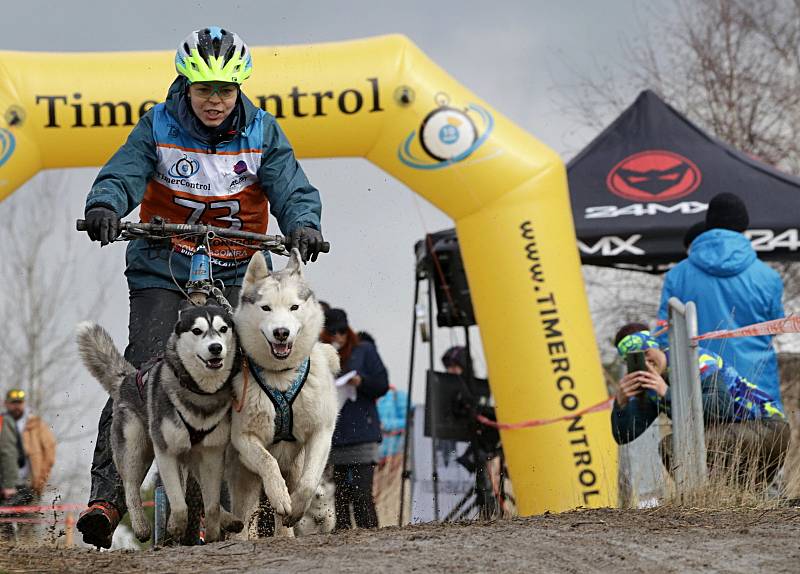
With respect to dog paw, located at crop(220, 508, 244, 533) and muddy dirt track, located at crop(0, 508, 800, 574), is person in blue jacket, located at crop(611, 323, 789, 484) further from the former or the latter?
dog paw, located at crop(220, 508, 244, 533)

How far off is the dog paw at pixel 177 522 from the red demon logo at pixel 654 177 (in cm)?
545

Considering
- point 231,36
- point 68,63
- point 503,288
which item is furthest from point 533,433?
point 231,36

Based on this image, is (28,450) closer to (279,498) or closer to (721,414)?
(721,414)

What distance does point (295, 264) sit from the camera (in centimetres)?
495

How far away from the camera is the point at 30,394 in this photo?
2036cm

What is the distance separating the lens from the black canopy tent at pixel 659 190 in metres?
9.39

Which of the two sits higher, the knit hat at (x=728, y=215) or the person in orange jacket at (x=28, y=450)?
the knit hat at (x=728, y=215)

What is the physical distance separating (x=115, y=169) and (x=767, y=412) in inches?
130

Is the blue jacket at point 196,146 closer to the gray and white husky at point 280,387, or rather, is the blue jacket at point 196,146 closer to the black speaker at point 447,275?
the gray and white husky at point 280,387

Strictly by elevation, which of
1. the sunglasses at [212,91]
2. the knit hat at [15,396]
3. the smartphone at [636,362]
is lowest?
the smartphone at [636,362]

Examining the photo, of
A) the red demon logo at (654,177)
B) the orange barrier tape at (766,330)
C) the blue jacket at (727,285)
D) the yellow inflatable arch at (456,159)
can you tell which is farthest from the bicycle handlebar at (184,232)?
the red demon logo at (654,177)

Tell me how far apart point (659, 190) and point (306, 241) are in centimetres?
516

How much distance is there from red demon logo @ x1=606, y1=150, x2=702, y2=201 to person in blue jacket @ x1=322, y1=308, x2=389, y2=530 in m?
2.32

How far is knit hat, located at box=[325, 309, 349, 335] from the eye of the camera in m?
8.83
